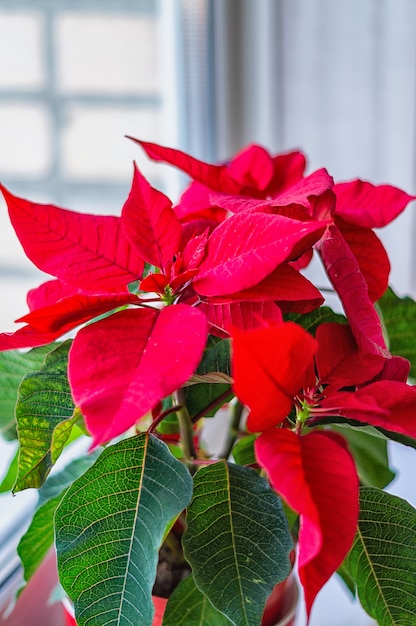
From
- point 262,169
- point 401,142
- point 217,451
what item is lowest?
point 217,451

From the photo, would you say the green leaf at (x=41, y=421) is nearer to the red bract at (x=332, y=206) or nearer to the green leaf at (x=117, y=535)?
the green leaf at (x=117, y=535)

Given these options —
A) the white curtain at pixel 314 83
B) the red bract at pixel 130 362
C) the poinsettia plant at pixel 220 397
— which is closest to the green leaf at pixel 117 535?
the poinsettia plant at pixel 220 397

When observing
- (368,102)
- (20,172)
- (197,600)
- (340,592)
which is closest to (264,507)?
(197,600)

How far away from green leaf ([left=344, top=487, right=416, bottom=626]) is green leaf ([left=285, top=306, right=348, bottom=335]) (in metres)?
0.13

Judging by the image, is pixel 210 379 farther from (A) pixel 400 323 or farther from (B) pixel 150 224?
(A) pixel 400 323

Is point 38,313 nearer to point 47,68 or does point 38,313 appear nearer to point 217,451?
point 47,68

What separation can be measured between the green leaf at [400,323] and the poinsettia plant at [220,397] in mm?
87

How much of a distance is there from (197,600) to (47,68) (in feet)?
2.47

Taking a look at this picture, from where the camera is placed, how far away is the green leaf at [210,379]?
46 cm

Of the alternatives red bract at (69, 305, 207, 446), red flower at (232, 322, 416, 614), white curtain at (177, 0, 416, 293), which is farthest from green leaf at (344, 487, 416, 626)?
white curtain at (177, 0, 416, 293)

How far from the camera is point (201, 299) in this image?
1.45 feet

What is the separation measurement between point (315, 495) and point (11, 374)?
12.0 inches

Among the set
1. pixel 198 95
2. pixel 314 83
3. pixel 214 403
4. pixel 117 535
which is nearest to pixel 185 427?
pixel 214 403

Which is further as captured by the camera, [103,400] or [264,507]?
[264,507]
